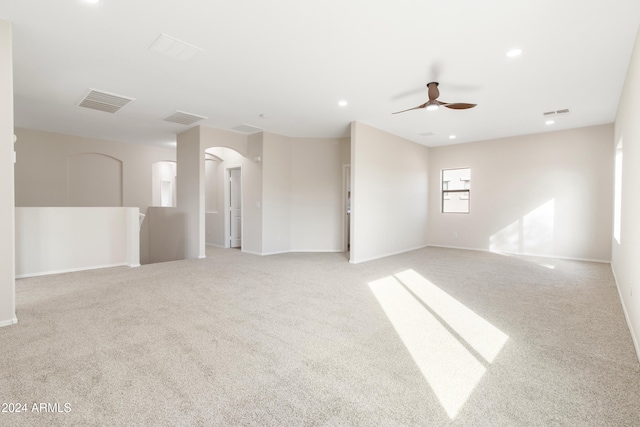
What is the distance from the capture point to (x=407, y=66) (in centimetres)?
349

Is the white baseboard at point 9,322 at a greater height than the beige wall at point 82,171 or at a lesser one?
lesser

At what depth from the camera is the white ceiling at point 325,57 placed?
2.53m

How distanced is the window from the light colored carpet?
12.9 ft

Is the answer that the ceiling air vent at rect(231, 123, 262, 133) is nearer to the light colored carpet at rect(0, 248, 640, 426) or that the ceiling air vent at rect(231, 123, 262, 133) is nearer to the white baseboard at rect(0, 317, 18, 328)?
the light colored carpet at rect(0, 248, 640, 426)

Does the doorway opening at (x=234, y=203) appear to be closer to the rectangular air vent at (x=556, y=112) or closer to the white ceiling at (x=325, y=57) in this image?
the white ceiling at (x=325, y=57)

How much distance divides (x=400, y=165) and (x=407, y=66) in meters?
3.82

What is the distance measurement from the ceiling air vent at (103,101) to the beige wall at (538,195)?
288 inches

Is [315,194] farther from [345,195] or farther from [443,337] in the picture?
[443,337]

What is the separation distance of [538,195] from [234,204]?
731 cm

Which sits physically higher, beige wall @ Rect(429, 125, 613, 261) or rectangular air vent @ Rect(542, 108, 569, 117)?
rectangular air vent @ Rect(542, 108, 569, 117)

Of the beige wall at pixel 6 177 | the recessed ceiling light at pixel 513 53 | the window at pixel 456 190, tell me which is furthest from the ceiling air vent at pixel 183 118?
the window at pixel 456 190

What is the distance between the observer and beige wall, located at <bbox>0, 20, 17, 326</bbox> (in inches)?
104

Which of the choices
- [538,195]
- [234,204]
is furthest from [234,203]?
[538,195]

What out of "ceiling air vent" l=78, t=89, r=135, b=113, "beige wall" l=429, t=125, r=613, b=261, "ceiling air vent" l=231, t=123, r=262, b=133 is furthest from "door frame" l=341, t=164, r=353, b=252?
"ceiling air vent" l=78, t=89, r=135, b=113
